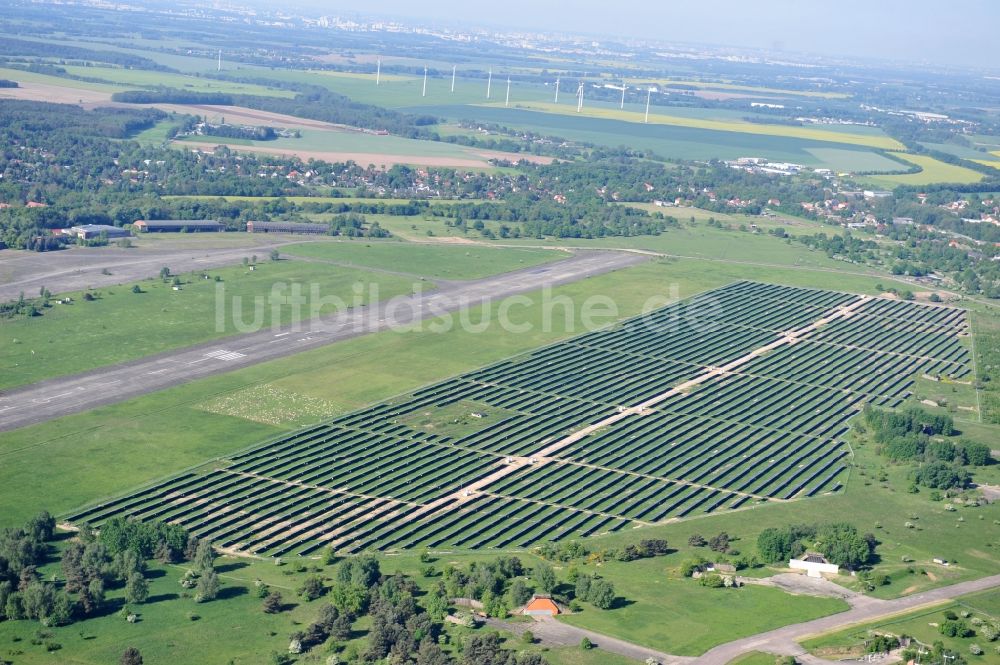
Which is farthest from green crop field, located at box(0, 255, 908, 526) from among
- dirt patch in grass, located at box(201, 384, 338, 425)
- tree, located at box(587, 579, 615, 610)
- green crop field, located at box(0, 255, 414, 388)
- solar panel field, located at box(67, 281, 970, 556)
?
tree, located at box(587, 579, 615, 610)

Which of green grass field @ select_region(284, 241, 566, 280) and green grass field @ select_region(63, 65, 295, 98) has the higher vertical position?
green grass field @ select_region(63, 65, 295, 98)

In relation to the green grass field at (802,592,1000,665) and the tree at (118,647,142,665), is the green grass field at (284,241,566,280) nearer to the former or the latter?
the green grass field at (802,592,1000,665)

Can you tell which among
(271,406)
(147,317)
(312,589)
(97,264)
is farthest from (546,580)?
(97,264)

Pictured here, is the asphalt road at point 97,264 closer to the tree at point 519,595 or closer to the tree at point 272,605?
the tree at point 272,605

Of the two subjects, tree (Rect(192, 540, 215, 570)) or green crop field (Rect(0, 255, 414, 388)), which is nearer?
tree (Rect(192, 540, 215, 570))

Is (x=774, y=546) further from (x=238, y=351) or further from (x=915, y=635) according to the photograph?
(x=238, y=351)

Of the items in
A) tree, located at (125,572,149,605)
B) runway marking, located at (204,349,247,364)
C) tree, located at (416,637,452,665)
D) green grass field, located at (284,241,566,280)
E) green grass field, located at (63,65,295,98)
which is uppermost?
green grass field, located at (63,65,295,98)

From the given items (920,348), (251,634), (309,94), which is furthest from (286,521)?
(309,94)
